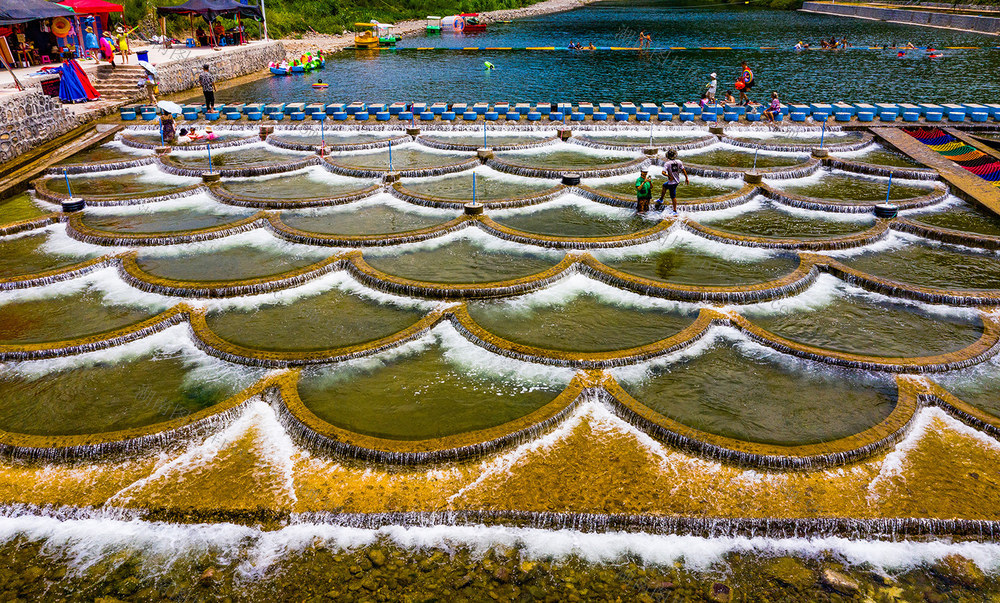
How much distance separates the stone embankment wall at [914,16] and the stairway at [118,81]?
280 ft

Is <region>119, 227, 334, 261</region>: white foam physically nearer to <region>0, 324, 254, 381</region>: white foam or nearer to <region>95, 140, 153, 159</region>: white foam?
<region>0, 324, 254, 381</region>: white foam

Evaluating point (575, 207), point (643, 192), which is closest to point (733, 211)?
point (643, 192)

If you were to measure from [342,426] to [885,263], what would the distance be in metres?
16.2

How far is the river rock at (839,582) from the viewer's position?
9859 millimetres

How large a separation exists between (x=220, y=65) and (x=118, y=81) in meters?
11.4

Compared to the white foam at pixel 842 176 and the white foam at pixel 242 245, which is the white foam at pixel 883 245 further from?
the white foam at pixel 242 245

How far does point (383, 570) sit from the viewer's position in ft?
33.7

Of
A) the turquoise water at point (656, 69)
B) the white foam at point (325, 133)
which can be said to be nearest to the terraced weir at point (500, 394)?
the white foam at point (325, 133)

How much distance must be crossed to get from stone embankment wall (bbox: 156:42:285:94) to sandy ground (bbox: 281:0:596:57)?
5922 millimetres

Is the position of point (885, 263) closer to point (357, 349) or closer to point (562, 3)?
point (357, 349)

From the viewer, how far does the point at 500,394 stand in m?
13.9

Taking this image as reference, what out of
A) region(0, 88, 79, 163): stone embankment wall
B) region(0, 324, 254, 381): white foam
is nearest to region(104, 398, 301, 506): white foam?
region(0, 324, 254, 381): white foam

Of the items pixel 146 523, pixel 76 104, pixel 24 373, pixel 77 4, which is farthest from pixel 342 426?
pixel 77 4

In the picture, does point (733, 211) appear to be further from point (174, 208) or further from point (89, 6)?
point (89, 6)
